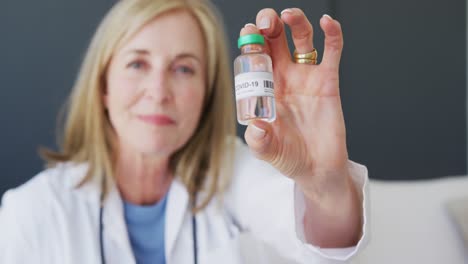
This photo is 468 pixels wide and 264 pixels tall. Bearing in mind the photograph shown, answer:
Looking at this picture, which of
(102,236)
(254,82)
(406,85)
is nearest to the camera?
(254,82)

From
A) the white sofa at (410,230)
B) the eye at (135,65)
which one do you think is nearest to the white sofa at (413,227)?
the white sofa at (410,230)

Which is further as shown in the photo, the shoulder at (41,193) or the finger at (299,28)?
the shoulder at (41,193)

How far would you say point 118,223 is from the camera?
2.95ft

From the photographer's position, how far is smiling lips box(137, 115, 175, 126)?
3.05ft

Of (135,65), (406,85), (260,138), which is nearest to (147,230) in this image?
(135,65)

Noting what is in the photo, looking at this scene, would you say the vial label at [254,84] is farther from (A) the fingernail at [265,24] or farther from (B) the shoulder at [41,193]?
(B) the shoulder at [41,193]

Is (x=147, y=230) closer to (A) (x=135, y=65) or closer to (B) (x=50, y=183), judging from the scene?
(B) (x=50, y=183)

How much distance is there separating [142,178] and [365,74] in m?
0.62

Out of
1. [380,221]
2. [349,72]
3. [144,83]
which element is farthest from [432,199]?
[144,83]

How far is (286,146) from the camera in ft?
1.86

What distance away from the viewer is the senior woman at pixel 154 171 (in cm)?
84

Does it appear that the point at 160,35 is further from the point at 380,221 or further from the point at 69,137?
the point at 380,221

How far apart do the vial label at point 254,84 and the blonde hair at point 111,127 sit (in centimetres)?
49

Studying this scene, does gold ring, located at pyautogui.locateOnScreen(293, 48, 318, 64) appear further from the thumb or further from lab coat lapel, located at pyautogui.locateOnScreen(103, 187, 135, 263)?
lab coat lapel, located at pyautogui.locateOnScreen(103, 187, 135, 263)
